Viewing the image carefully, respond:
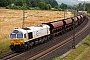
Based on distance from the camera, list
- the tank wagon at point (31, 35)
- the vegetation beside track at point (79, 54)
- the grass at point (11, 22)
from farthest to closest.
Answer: the grass at point (11, 22), the tank wagon at point (31, 35), the vegetation beside track at point (79, 54)

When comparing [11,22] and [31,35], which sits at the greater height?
[31,35]

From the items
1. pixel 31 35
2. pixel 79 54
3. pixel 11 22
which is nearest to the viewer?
pixel 79 54

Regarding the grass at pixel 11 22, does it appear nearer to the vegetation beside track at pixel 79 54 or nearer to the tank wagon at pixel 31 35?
the tank wagon at pixel 31 35

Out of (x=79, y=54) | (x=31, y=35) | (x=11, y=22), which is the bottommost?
(x=11, y=22)

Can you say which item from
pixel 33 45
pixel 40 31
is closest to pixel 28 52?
pixel 33 45

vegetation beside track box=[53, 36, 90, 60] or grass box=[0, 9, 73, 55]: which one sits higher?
vegetation beside track box=[53, 36, 90, 60]

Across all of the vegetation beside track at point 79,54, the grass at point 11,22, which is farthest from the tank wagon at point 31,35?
the vegetation beside track at point 79,54

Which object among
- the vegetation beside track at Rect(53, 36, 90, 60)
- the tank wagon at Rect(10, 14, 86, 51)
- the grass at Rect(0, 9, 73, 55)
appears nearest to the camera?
the vegetation beside track at Rect(53, 36, 90, 60)

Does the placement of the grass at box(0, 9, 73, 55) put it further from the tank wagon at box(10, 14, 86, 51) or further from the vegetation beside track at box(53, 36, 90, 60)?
the vegetation beside track at box(53, 36, 90, 60)

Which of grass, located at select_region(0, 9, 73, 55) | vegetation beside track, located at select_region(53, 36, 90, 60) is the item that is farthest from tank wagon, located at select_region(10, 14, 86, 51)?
→ vegetation beside track, located at select_region(53, 36, 90, 60)

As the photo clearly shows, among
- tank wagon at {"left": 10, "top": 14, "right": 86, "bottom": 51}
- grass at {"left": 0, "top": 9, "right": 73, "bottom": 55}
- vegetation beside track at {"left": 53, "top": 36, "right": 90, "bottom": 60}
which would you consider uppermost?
tank wagon at {"left": 10, "top": 14, "right": 86, "bottom": 51}

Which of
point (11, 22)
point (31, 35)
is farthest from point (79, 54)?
point (11, 22)

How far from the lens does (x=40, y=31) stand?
4956 centimetres

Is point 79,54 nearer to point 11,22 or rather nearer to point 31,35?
point 31,35
